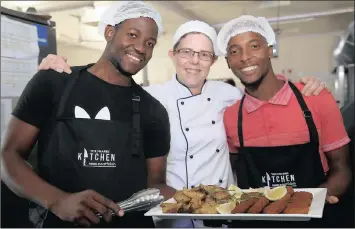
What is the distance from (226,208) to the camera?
2.30ft

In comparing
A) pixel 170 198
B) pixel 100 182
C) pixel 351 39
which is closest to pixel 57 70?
pixel 100 182

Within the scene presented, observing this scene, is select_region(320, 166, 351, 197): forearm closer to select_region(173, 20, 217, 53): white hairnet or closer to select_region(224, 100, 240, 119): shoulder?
select_region(224, 100, 240, 119): shoulder

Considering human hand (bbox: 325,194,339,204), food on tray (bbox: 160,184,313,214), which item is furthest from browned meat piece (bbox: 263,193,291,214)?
human hand (bbox: 325,194,339,204)

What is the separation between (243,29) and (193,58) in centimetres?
14

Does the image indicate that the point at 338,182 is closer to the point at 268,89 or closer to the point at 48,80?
the point at 268,89

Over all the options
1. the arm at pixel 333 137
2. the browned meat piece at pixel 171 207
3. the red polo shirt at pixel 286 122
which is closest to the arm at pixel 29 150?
the browned meat piece at pixel 171 207

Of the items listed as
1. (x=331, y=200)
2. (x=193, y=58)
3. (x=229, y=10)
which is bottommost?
(x=331, y=200)

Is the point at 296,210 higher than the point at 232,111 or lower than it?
lower

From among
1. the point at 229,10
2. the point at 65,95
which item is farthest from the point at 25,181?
the point at 229,10

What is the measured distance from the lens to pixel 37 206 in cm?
75

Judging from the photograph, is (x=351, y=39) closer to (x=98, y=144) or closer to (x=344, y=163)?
(x=344, y=163)

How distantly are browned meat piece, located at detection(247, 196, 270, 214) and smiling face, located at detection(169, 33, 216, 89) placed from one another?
0.36 metres

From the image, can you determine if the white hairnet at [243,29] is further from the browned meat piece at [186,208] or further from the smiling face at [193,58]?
the browned meat piece at [186,208]

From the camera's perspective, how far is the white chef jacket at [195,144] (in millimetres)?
899
